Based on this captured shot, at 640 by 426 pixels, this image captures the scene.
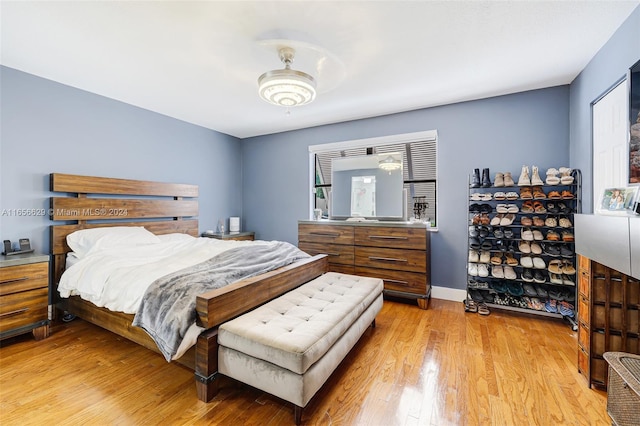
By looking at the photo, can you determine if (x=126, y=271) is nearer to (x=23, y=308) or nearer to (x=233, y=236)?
Result: (x=23, y=308)

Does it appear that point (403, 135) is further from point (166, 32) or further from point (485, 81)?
point (166, 32)

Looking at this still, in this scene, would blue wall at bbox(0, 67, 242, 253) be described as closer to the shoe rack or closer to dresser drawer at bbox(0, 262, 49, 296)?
dresser drawer at bbox(0, 262, 49, 296)

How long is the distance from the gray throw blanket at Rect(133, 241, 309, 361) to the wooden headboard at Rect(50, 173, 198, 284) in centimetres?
171

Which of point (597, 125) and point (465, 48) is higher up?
point (465, 48)

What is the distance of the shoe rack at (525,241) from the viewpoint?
8.98ft

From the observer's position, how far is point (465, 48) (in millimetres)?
2266

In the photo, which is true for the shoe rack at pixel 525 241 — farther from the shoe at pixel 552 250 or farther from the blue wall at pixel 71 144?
the blue wall at pixel 71 144

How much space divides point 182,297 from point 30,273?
1.80 meters

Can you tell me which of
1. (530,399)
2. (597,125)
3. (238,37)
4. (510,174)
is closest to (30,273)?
(238,37)

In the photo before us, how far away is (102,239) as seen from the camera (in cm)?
276

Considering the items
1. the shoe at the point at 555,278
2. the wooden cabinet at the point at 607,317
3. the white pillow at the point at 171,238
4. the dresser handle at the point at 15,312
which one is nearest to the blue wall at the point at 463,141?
the shoe at the point at 555,278

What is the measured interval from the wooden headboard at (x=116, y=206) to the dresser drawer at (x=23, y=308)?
17.0 inches

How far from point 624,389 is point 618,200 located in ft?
3.85

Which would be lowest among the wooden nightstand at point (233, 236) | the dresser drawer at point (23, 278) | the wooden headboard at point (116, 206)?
the dresser drawer at point (23, 278)
